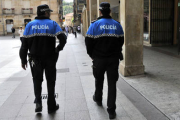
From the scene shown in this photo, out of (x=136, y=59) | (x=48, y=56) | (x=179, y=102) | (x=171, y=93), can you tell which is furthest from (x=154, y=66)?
(x=48, y=56)

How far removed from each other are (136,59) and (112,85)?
11.4ft

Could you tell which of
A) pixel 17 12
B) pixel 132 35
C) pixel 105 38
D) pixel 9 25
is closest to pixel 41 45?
pixel 105 38

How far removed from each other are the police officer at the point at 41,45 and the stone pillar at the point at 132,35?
3.39 meters

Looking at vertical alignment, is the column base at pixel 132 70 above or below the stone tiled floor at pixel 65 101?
above

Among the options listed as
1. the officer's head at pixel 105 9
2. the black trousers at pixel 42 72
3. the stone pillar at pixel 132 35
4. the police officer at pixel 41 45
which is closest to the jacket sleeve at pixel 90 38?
the officer's head at pixel 105 9

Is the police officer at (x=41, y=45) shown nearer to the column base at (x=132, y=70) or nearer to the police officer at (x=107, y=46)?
the police officer at (x=107, y=46)

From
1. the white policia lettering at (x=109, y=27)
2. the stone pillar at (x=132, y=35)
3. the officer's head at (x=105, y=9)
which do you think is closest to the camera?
the white policia lettering at (x=109, y=27)

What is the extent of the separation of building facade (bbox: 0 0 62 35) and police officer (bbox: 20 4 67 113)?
143 ft

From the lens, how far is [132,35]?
704 cm

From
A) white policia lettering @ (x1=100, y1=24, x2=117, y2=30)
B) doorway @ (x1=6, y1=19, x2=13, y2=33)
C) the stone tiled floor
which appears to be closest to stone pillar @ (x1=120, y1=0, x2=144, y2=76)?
the stone tiled floor

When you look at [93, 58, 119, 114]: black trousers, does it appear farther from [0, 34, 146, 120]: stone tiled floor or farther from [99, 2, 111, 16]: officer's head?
[99, 2, 111, 16]: officer's head

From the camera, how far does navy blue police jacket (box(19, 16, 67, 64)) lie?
390cm

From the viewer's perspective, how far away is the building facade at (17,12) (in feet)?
151

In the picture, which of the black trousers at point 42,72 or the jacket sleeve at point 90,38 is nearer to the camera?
the jacket sleeve at point 90,38
